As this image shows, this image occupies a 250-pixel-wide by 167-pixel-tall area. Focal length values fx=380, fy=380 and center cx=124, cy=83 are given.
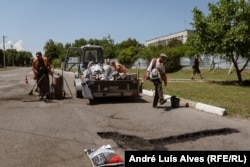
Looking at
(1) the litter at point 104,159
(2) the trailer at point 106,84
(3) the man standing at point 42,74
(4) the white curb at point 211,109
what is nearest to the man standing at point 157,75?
(4) the white curb at point 211,109

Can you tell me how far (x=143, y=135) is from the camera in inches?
301

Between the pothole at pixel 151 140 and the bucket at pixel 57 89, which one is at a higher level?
the bucket at pixel 57 89

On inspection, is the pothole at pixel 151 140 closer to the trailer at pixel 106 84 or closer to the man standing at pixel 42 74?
the trailer at pixel 106 84

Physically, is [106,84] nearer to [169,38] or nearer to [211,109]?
[211,109]

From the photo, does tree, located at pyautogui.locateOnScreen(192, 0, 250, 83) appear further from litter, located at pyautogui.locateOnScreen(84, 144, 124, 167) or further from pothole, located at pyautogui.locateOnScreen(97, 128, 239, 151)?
litter, located at pyautogui.locateOnScreen(84, 144, 124, 167)

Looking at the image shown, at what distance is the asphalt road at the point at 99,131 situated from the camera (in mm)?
6250

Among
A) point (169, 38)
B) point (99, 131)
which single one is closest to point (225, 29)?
point (99, 131)

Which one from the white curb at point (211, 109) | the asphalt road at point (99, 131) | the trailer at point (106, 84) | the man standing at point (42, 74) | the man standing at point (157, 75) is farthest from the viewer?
the man standing at point (42, 74)

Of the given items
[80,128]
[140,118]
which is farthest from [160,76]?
[80,128]

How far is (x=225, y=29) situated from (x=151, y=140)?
1597 cm

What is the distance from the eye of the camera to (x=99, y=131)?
809 centimetres

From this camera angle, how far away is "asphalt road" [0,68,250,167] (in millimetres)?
6250

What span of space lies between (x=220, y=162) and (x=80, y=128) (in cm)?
401

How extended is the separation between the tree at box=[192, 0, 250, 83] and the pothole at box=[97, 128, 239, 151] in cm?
1385
